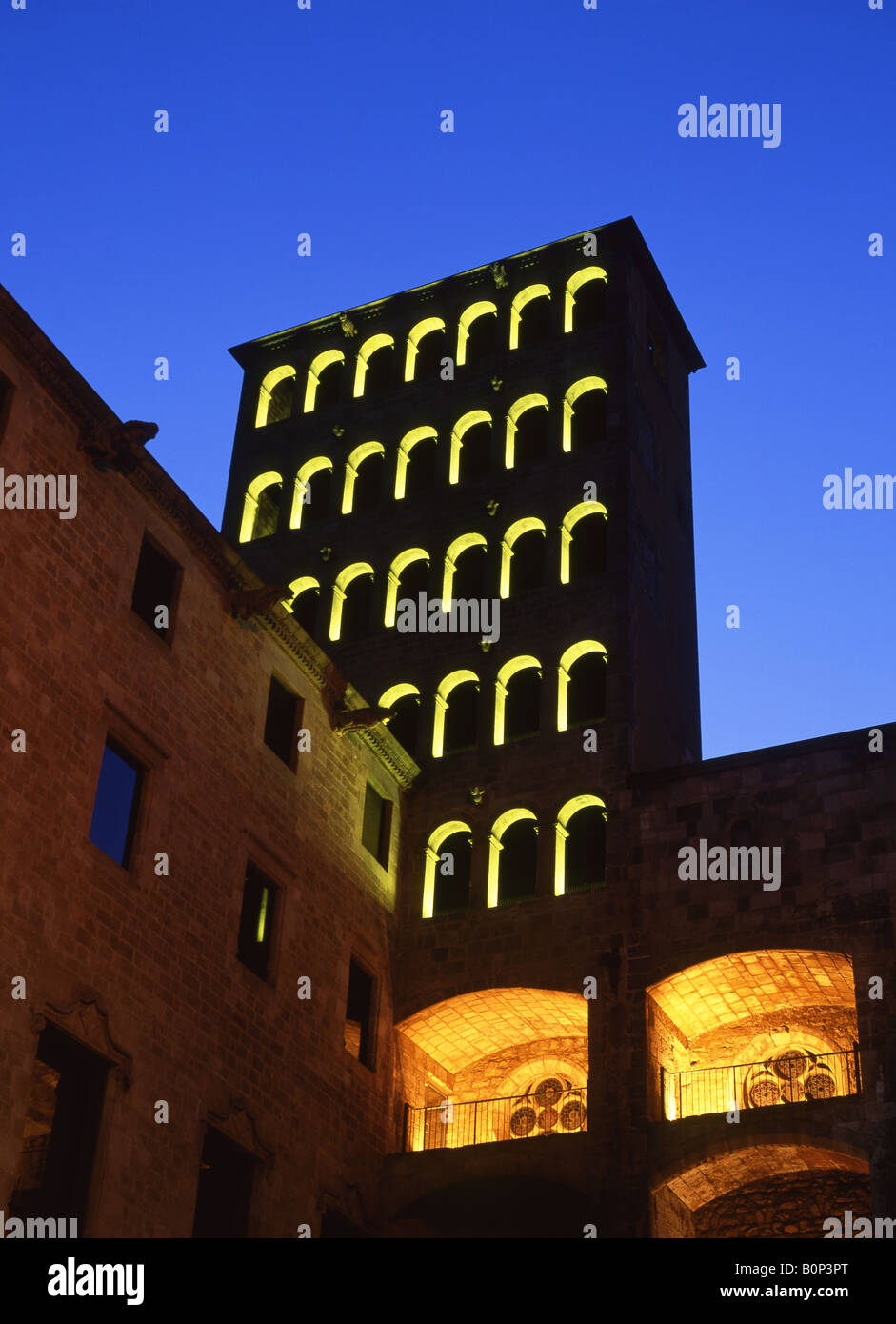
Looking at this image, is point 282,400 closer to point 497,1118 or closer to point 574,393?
point 574,393

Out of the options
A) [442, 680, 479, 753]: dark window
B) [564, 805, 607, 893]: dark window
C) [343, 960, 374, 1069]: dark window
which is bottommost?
[343, 960, 374, 1069]: dark window

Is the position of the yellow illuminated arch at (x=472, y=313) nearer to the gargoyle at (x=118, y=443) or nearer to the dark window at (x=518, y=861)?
the dark window at (x=518, y=861)

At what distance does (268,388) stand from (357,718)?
1295cm

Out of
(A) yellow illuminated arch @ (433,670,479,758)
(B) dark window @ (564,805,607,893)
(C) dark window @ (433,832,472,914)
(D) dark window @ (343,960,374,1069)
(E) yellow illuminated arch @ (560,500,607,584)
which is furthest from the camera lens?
(E) yellow illuminated arch @ (560,500,607,584)

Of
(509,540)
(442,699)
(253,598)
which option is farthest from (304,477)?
(253,598)

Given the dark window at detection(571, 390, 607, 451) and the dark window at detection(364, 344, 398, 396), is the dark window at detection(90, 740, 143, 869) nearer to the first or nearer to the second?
the dark window at detection(571, 390, 607, 451)

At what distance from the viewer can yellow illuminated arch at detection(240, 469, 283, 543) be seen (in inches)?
1379

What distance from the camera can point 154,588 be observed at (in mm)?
22781

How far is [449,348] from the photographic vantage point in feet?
116

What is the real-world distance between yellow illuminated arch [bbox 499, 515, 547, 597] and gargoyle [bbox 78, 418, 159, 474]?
1046cm

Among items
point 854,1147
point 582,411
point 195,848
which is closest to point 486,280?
point 582,411

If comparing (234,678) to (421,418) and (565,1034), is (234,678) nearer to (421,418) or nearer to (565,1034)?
(565,1034)

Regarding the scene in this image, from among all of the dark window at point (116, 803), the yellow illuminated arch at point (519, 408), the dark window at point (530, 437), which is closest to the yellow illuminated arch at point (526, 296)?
the yellow illuminated arch at point (519, 408)
